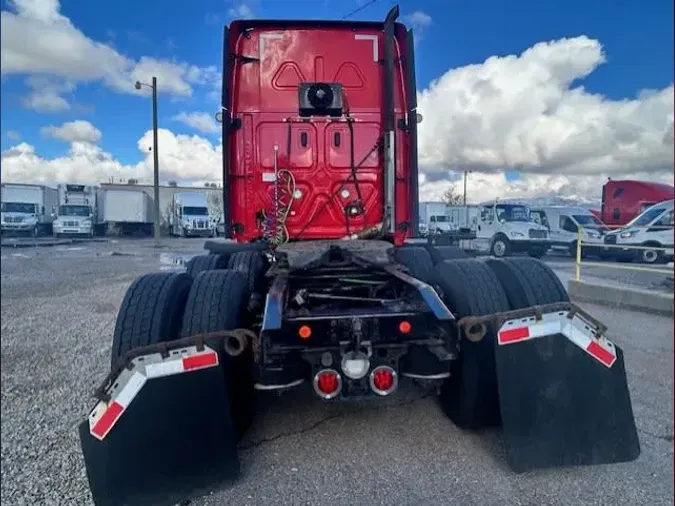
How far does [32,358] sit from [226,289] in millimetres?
3004

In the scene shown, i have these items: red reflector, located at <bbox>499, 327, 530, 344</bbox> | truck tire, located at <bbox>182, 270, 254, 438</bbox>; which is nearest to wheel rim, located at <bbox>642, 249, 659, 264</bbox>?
red reflector, located at <bbox>499, 327, 530, 344</bbox>

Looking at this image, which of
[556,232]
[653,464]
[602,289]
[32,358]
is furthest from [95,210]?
[653,464]

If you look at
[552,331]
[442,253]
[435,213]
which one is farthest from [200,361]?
[435,213]

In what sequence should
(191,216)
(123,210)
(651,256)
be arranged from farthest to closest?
(123,210), (191,216), (651,256)

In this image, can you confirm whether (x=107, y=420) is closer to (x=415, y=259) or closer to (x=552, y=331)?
(x=552, y=331)

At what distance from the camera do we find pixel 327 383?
284 cm

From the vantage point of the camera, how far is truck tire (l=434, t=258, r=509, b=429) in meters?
3.12

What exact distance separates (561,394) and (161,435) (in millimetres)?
2211

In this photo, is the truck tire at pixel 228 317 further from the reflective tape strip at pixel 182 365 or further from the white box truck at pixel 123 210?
the white box truck at pixel 123 210

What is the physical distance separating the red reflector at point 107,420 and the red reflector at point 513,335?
6.85 feet

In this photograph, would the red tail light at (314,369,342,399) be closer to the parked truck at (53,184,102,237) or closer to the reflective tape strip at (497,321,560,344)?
the reflective tape strip at (497,321,560,344)

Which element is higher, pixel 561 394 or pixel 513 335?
pixel 513 335

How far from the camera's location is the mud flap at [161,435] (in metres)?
2.47

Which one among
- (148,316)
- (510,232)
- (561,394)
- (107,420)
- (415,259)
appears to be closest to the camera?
(107,420)
